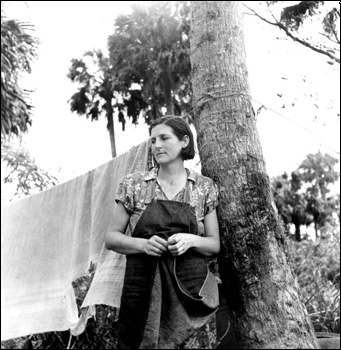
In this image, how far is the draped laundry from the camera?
2818 mm

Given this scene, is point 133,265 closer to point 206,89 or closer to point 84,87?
point 206,89

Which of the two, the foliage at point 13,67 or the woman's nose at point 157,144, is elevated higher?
the foliage at point 13,67

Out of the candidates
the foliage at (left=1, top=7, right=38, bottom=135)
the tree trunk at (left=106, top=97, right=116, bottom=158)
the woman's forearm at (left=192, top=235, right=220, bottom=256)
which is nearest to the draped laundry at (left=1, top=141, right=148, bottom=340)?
the woman's forearm at (left=192, top=235, right=220, bottom=256)

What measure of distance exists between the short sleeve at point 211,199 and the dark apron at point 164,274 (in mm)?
163

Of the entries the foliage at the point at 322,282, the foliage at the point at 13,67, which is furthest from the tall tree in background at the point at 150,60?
the foliage at the point at 322,282

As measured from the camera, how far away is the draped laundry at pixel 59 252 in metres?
2.82

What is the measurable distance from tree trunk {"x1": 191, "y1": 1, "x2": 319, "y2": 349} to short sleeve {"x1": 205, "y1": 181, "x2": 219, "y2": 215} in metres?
0.09

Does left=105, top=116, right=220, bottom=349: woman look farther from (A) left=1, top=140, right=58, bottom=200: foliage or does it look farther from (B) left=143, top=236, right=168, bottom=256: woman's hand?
(A) left=1, top=140, right=58, bottom=200: foliage

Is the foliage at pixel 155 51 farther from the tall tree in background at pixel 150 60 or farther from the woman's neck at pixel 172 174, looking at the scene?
the woman's neck at pixel 172 174

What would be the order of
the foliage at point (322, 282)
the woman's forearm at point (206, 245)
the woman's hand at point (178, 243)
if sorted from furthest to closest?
the foliage at point (322, 282) < the woman's forearm at point (206, 245) < the woman's hand at point (178, 243)

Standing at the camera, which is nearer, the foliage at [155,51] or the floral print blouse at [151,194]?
the floral print blouse at [151,194]

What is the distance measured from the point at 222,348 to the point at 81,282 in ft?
6.66

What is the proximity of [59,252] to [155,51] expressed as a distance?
12.2 m

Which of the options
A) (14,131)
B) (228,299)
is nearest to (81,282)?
(228,299)
